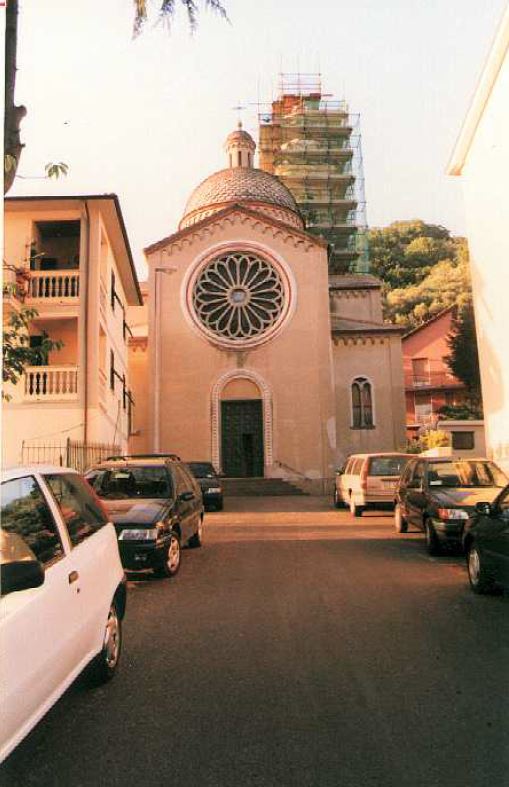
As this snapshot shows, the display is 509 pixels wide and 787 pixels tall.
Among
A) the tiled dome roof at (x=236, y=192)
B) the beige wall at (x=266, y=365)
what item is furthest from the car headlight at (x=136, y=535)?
the tiled dome roof at (x=236, y=192)

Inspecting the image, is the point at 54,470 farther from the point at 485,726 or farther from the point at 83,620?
the point at 485,726

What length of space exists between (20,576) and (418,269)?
76031 mm

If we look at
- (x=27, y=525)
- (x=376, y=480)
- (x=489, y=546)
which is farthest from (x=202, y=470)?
(x=27, y=525)

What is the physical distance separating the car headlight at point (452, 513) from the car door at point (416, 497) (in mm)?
876

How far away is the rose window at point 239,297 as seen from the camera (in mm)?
33656

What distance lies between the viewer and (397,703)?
13.9ft

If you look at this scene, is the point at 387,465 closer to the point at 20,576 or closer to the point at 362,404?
the point at 20,576

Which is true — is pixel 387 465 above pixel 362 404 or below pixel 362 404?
below

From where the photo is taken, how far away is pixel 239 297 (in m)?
34.1

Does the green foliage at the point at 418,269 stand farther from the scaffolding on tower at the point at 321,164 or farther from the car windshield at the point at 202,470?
the car windshield at the point at 202,470

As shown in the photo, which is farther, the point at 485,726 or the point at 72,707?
the point at 72,707

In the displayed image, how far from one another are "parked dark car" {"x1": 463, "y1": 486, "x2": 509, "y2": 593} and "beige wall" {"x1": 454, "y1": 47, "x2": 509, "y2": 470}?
1099 centimetres

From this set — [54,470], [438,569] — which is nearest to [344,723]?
[54,470]

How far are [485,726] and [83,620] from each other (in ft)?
8.26
